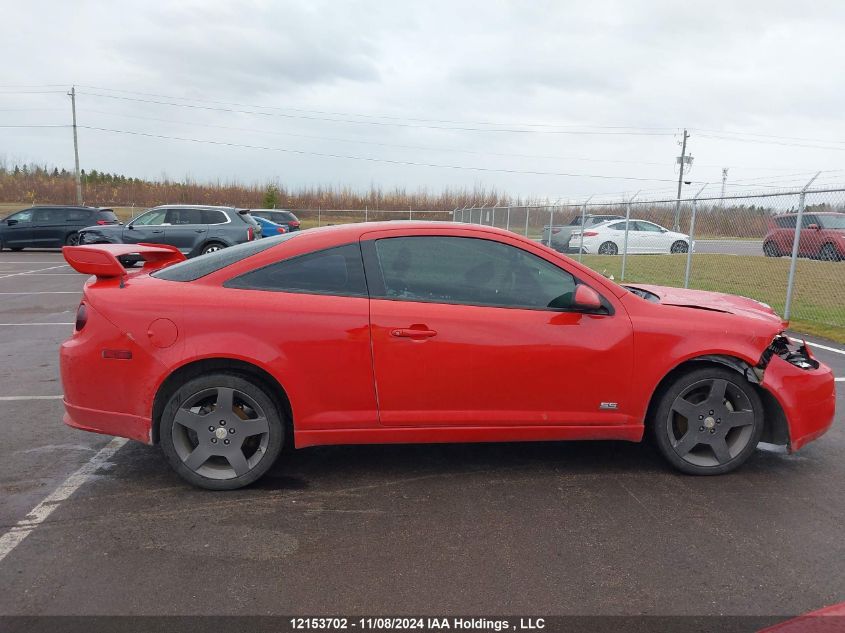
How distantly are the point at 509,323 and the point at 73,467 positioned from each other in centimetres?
286

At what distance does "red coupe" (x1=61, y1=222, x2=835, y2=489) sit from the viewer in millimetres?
3850

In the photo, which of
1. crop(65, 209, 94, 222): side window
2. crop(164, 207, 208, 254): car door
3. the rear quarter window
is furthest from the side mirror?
crop(65, 209, 94, 222): side window

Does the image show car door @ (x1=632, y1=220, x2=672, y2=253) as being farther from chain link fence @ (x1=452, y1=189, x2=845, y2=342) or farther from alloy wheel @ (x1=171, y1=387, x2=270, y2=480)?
alloy wheel @ (x1=171, y1=387, x2=270, y2=480)

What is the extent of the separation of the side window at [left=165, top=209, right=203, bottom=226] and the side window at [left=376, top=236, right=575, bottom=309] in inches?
608

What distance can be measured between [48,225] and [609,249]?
19.5m

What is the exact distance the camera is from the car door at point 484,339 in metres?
3.90

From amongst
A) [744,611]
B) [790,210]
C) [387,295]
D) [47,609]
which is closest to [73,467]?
[47,609]

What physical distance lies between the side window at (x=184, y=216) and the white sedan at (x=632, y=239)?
10.5 metres

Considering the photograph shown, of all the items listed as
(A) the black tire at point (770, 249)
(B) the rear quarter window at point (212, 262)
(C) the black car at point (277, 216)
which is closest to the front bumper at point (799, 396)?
(B) the rear quarter window at point (212, 262)

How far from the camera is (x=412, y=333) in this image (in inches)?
152

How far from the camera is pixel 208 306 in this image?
386 cm

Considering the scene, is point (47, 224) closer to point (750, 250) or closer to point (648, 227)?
point (648, 227)

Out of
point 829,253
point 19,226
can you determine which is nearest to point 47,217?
point 19,226

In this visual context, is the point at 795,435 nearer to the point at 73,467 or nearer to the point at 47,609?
the point at 47,609
